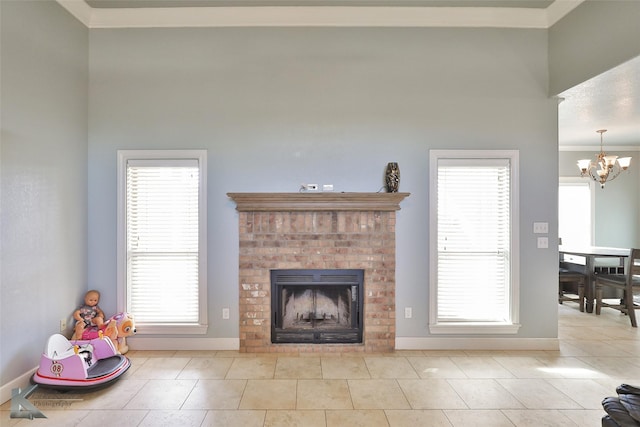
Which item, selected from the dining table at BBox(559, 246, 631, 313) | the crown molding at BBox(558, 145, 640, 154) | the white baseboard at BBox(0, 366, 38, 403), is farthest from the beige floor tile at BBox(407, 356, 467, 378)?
the crown molding at BBox(558, 145, 640, 154)

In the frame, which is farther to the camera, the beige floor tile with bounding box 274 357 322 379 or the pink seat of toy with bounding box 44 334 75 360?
the beige floor tile with bounding box 274 357 322 379

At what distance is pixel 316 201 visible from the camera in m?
3.54

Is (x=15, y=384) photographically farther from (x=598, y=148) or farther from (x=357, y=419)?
(x=598, y=148)

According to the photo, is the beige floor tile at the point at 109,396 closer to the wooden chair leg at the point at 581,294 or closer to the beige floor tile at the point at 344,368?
the beige floor tile at the point at 344,368

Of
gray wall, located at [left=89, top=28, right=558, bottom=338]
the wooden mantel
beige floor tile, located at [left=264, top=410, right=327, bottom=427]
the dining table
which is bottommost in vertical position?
beige floor tile, located at [left=264, top=410, right=327, bottom=427]

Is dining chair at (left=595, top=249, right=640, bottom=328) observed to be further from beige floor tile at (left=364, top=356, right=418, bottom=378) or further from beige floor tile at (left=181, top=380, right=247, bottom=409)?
beige floor tile at (left=181, top=380, right=247, bottom=409)

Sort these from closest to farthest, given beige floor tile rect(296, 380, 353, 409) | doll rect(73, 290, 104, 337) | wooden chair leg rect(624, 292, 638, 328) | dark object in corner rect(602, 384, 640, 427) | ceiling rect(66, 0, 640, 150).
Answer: dark object in corner rect(602, 384, 640, 427) → beige floor tile rect(296, 380, 353, 409) → doll rect(73, 290, 104, 337) → ceiling rect(66, 0, 640, 150) → wooden chair leg rect(624, 292, 638, 328)

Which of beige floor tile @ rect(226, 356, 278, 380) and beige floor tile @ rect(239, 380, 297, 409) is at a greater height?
beige floor tile @ rect(226, 356, 278, 380)

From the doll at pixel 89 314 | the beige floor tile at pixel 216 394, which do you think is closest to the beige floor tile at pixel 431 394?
the beige floor tile at pixel 216 394

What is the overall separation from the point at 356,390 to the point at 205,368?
146cm

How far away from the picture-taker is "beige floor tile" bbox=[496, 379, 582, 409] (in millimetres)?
2611

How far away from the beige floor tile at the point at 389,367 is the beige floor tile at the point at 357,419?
0.59 m

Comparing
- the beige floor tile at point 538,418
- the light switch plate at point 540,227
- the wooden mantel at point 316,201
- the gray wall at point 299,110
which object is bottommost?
the beige floor tile at point 538,418

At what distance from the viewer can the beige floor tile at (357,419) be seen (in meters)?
2.35
